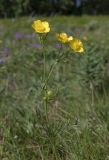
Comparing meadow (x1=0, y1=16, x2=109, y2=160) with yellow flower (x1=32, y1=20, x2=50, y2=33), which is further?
meadow (x1=0, y1=16, x2=109, y2=160)

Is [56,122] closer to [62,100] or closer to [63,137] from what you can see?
[63,137]

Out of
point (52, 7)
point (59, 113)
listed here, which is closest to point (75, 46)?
point (59, 113)

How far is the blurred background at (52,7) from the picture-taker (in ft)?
69.5

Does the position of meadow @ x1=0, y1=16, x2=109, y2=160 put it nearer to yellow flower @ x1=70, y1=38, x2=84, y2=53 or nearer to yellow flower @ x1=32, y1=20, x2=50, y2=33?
yellow flower @ x1=70, y1=38, x2=84, y2=53

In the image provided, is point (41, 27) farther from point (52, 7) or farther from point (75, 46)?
point (52, 7)

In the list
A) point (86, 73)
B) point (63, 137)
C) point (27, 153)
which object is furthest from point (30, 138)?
point (86, 73)

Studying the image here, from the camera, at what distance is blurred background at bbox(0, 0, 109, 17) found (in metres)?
21.2

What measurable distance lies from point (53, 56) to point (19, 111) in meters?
2.02

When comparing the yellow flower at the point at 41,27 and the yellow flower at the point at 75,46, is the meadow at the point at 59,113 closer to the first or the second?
the yellow flower at the point at 75,46

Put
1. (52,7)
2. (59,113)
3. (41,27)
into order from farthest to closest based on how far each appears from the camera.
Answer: (52,7)
(59,113)
(41,27)

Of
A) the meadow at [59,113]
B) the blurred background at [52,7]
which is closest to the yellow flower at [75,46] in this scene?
the meadow at [59,113]

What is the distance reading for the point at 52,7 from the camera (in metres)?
25.1

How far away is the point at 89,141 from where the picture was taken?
2.61 meters

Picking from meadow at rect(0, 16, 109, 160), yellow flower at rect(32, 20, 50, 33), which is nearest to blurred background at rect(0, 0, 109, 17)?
meadow at rect(0, 16, 109, 160)
